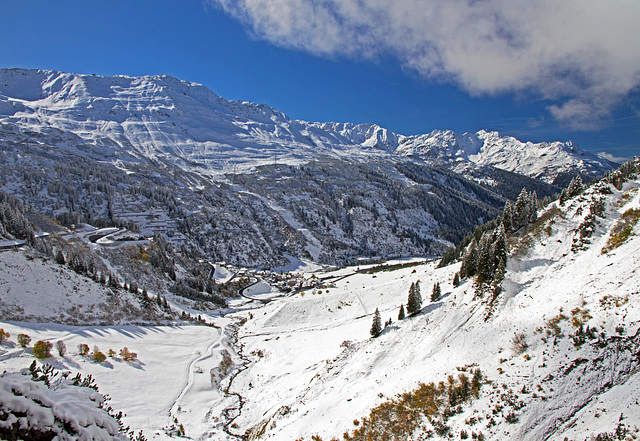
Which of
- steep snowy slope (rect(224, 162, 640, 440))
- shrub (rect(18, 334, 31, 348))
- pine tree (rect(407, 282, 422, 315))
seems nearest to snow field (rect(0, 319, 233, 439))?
shrub (rect(18, 334, 31, 348))

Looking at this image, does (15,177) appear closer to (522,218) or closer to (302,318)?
(302,318)

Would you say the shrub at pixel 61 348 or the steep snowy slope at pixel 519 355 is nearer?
A: the steep snowy slope at pixel 519 355

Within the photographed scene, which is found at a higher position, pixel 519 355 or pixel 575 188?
pixel 575 188

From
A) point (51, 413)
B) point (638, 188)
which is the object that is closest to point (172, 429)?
point (51, 413)

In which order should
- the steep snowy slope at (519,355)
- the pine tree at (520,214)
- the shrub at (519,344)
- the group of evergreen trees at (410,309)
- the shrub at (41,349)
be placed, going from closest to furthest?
the steep snowy slope at (519,355)
the shrub at (519,344)
the shrub at (41,349)
the group of evergreen trees at (410,309)
the pine tree at (520,214)

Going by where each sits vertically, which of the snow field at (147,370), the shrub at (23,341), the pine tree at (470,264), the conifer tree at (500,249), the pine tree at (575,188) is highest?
the pine tree at (575,188)

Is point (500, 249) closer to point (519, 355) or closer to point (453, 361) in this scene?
point (519, 355)

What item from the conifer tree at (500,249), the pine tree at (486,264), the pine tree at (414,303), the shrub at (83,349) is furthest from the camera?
the pine tree at (414,303)

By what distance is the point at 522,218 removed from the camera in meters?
49.9

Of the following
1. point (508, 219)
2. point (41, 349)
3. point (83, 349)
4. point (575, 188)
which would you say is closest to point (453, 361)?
point (508, 219)

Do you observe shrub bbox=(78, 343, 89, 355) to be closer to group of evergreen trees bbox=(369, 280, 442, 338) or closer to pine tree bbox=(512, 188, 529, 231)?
group of evergreen trees bbox=(369, 280, 442, 338)

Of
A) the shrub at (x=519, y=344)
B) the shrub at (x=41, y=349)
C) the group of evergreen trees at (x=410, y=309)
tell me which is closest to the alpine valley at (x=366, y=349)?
the shrub at (x=519, y=344)

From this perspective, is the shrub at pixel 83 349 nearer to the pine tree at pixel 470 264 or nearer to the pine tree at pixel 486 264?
the pine tree at pixel 486 264

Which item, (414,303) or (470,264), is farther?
(470,264)
